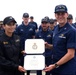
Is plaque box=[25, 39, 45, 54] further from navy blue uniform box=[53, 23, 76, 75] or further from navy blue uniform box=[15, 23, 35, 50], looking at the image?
navy blue uniform box=[15, 23, 35, 50]

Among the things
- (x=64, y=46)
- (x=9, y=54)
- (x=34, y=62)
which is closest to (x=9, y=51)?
(x=9, y=54)

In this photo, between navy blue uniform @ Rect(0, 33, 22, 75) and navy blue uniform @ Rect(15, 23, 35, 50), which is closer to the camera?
navy blue uniform @ Rect(0, 33, 22, 75)

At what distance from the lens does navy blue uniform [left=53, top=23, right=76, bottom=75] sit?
3.20 meters

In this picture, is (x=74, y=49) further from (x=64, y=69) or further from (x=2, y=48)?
(x=2, y=48)

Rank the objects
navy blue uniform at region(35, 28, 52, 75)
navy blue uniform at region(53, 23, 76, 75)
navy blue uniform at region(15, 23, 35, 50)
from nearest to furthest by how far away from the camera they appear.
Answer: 1. navy blue uniform at region(53, 23, 76, 75)
2. navy blue uniform at region(35, 28, 52, 75)
3. navy blue uniform at region(15, 23, 35, 50)

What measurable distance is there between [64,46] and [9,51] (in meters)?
0.76

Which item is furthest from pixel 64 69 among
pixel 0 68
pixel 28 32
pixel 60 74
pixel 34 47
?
pixel 28 32

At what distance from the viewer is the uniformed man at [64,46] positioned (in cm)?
321

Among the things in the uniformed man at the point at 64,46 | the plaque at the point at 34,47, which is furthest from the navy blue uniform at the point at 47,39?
the uniformed man at the point at 64,46

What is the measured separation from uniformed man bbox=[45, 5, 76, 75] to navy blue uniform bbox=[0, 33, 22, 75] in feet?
1.56

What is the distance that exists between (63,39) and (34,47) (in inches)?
24.3

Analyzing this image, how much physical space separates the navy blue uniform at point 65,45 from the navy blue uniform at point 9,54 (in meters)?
0.55

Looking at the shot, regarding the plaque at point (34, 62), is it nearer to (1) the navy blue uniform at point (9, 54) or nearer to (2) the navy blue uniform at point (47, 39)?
(1) the navy blue uniform at point (9, 54)

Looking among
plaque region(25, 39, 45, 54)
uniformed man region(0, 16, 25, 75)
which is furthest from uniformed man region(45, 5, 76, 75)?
uniformed man region(0, 16, 25, 75)
